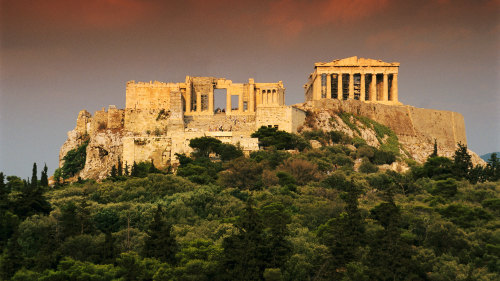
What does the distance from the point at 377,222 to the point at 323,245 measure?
13.5 ft

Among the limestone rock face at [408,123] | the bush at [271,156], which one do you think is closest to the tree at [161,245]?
the bush at [271,156]

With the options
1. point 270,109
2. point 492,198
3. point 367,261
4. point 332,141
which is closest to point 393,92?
point 332,141

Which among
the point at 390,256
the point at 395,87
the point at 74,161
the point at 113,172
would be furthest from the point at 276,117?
the point at 390,256

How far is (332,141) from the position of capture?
61375 mm

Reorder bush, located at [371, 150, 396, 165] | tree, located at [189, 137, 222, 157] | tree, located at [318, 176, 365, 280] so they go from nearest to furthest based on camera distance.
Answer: tree, located at [318, 176, 365, 280]
tree, located at [189, 137, 222, 157]
bush, located at [371, 150, 396, 165]

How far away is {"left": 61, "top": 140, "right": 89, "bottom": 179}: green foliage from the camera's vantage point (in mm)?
62938

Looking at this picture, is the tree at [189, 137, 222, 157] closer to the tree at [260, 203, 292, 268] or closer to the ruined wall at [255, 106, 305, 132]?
the ruined wall at [255, 106, 305, 132]

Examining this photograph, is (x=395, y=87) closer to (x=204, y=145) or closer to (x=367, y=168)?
(x=367, y=168)

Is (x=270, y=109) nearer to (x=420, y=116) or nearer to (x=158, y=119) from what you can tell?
(x=158, y=119)

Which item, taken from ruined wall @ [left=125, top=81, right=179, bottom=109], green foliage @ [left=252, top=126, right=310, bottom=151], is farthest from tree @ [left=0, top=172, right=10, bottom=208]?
ruined wall @ [left=125, top=81, right=179, bottom=109]

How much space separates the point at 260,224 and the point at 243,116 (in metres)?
27.8

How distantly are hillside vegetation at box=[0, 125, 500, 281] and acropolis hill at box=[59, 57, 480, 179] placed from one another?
479 centimetres

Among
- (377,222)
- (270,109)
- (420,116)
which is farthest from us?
(420,116)

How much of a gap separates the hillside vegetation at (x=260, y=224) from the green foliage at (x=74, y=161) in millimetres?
9901
